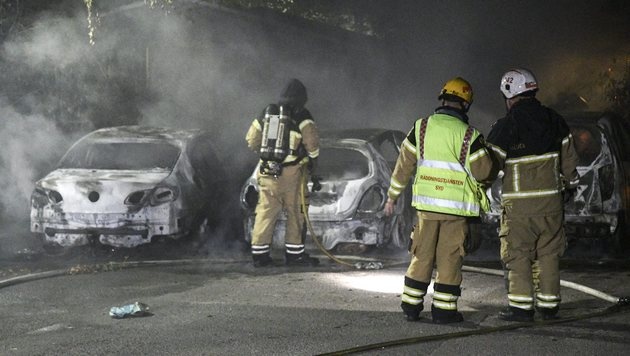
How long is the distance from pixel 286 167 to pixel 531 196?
328 centimetres

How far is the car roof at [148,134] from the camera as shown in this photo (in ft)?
35.8

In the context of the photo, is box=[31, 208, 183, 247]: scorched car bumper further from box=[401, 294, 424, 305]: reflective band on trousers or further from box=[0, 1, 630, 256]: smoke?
box=[401, 294, 424, 305]: reflective band on trousers

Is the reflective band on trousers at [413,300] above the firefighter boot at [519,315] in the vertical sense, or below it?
above

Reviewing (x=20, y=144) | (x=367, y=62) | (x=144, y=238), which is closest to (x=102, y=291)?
(x=144, y=238)

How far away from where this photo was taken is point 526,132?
6.32m

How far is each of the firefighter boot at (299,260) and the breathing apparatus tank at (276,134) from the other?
1033mm

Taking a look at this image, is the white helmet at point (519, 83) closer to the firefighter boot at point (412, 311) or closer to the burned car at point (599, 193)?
the firefighter boot at point (412, 311)

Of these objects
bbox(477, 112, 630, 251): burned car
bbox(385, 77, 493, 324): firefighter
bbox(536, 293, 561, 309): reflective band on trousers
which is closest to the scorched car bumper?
bbox(477, 112, 630, 251): burned car

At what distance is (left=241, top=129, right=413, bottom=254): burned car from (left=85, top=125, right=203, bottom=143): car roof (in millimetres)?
1625

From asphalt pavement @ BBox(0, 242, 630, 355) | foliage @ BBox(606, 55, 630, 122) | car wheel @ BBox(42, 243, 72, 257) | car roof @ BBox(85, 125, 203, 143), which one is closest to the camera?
asphalt pavement @ BBox(0, 242, 630, 355)

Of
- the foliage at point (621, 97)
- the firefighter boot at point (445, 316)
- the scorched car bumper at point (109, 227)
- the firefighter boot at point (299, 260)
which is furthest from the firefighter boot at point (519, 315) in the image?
the foliage at point (621, 97)

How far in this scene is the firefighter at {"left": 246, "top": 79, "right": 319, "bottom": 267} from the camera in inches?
350

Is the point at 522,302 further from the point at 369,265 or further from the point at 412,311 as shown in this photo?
the point at 369,265

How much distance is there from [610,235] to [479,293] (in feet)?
7.75
